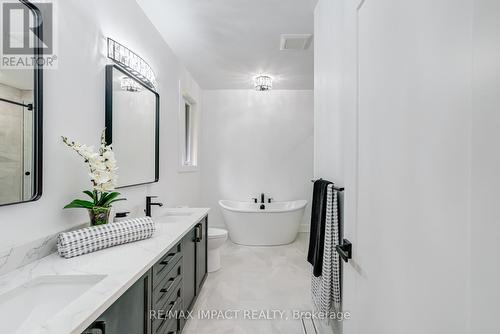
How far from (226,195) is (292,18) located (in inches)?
125

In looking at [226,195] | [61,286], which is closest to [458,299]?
[61,286]

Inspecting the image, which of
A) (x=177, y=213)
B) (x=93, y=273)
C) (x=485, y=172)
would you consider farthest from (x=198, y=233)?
(x=485, y=172)

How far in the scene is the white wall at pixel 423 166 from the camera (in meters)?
0.45

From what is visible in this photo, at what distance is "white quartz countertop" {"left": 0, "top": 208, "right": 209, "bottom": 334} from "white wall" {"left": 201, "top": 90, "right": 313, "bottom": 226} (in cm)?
328

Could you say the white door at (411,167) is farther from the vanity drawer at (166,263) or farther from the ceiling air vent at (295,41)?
the ceiling air vent at (295,41)

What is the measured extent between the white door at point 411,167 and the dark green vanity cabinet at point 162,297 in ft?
2.95

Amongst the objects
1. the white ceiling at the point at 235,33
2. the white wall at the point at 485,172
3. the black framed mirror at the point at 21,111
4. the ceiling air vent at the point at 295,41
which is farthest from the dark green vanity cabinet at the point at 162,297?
the ceiling air vent at the point at 295,41

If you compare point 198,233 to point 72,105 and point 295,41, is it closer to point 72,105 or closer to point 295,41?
point 72,105

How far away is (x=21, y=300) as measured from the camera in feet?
3.10

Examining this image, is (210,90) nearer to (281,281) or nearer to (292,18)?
(292,18)

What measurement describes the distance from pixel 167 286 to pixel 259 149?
358cm

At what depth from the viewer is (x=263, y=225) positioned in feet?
13.2

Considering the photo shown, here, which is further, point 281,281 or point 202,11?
point 281,281

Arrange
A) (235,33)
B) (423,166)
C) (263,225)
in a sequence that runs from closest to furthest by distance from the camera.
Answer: (423,166) < (235,33) < (263,225)
